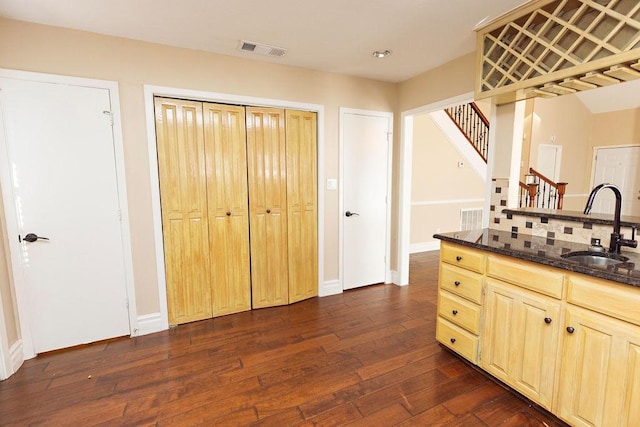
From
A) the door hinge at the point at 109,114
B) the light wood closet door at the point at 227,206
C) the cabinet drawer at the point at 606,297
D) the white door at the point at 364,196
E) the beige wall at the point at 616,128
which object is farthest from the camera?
the beige wall at the point at 616,128

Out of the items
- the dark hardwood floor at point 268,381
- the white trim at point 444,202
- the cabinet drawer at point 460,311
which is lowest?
the dark hardwood floor at point 268,381

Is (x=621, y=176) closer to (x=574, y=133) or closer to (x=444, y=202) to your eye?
(x=574, y=133)

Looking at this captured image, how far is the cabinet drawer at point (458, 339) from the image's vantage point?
213 cm

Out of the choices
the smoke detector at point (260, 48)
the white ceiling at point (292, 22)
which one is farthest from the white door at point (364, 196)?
the smoke detector at point (260, 48)

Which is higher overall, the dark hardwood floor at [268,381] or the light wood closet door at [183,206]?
the light wood closet door at [183,206]

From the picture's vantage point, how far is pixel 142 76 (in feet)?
8.39

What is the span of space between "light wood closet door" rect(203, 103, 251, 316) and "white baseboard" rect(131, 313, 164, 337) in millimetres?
502

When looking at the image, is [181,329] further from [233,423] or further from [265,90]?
[265,90]

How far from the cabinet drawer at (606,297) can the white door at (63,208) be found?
3.24 metres

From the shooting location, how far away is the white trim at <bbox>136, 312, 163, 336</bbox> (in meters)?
2.71

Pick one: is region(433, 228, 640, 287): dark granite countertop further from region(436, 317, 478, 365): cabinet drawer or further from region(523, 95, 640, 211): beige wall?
region(523, 95, 640, 211): beige wall

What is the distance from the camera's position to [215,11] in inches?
82.4

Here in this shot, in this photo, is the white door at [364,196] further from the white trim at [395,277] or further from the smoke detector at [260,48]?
the smoke detector at [260,48]

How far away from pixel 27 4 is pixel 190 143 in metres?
1.31
